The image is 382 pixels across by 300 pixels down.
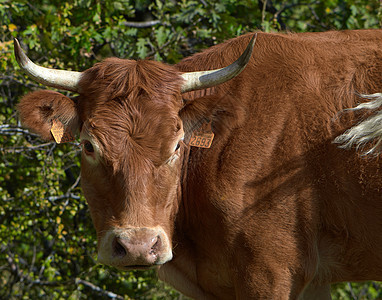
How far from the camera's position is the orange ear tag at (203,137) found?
3447 millimetres

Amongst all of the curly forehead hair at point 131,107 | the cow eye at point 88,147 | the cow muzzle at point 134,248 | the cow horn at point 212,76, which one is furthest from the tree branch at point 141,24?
the cow muzzle at point 134,248

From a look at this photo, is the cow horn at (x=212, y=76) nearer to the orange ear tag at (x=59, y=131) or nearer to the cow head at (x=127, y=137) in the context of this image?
the cow head at (x=127, y=137)

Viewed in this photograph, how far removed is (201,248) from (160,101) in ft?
3.49

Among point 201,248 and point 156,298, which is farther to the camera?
point 156,298

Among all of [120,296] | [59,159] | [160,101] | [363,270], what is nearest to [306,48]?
[160,101]

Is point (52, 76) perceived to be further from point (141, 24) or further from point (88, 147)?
point (141, 24)

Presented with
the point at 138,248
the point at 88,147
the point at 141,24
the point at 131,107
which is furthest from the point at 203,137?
the point at 141,24

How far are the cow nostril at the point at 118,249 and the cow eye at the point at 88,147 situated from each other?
61 cm

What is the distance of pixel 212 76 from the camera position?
3.32 meters

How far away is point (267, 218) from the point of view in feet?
10.8

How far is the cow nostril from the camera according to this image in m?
2.99

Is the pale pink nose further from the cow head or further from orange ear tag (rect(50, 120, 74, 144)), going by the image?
orange ear tag (rect(50, 120, 74, 144))

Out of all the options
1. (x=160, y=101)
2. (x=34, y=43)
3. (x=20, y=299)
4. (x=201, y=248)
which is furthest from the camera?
(x=20, y=299)

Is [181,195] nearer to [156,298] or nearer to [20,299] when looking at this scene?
[156,298]
